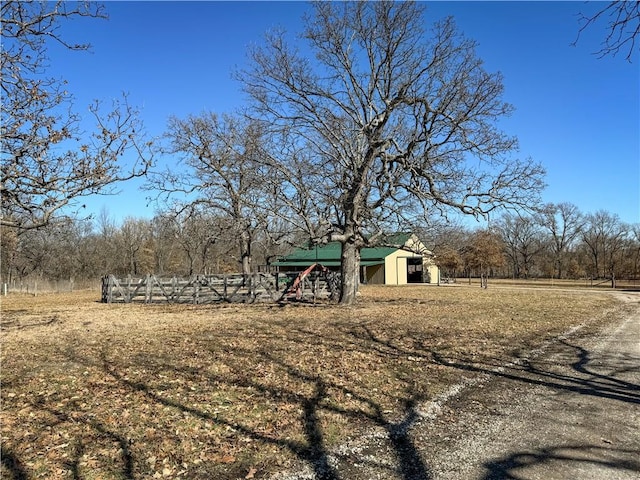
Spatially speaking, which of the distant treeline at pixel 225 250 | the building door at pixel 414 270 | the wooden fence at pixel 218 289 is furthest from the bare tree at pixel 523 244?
the wooden fence at pixel 218 289

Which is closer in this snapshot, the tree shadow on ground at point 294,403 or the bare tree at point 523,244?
the tree shadow on ground at point 294,403

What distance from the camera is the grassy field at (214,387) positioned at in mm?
4188

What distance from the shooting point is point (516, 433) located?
4.69 metres

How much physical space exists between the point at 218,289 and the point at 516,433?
61.8ft

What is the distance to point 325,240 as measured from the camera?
1773 cm

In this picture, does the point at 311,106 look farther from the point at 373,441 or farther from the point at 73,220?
the point at 373,441

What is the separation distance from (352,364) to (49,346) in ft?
23.3

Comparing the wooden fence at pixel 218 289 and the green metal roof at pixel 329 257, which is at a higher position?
the green metal roof at pixel 329 257

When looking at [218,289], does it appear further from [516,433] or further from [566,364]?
[516,433]

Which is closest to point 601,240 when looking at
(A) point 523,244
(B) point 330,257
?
(A) point 523,244

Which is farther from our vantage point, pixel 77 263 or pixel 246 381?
pixel 77 263

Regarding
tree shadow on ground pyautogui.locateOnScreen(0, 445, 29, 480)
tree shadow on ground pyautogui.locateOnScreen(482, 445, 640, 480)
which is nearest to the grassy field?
tree shadow on ground pyautogui.locateOnScreen(0, 445, 29, 480)

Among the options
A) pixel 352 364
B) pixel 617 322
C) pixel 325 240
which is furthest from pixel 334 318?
pixel 617 322

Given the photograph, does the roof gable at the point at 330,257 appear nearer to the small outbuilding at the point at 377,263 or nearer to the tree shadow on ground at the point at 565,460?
the small outbuilding at the point at 377,263
